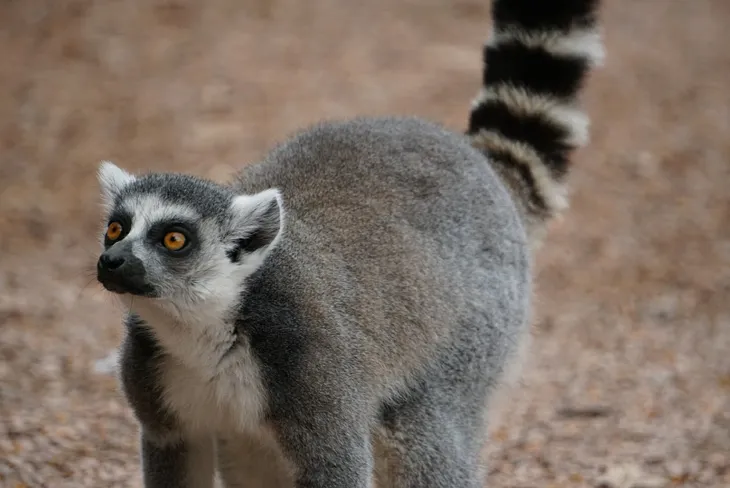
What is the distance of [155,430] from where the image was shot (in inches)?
145

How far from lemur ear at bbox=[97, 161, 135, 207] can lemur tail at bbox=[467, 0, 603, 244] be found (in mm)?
1833

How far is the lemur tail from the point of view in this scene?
4.79 meters

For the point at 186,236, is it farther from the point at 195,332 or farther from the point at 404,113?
the point at 404,113

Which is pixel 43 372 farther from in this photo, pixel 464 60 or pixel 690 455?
pixel 464 60

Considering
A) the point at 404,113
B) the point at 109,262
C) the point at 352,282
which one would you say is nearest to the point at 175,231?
the point at 109,262

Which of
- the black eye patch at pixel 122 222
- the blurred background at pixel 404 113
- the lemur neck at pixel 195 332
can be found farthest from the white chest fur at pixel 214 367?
the blurred background at pixel 404 113

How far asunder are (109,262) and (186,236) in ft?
1.07

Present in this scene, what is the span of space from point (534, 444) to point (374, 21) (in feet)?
21.1

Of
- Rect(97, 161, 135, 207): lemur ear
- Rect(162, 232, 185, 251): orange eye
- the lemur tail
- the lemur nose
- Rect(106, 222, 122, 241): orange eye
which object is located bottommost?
the lemur nose

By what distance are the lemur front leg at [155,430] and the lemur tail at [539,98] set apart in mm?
1886

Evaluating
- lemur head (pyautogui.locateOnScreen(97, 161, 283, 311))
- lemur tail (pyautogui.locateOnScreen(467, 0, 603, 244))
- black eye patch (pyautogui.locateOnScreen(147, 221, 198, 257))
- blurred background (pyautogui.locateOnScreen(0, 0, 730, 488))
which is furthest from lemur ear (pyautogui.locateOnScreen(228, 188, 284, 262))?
lemur tail (pyautogui.locateOnScreen(467, 0, 603, 244))

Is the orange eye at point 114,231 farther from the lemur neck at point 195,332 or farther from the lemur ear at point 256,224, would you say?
the lemur ear at point 256,224

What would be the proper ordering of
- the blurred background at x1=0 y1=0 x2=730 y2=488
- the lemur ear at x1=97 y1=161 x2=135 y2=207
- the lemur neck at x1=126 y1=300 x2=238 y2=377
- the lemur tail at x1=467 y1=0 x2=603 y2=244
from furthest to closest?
1. the blurred background at x1=0 y1=0 x2=730 y2=488
2. the lemur tail at x1=467 y1=0 x2=603 y2=244
3. the lemur ear at x1=97 y1=161 x2=135 y2=207
4. the lemur neck at x1=126 y1=300 x2=238 y2=377

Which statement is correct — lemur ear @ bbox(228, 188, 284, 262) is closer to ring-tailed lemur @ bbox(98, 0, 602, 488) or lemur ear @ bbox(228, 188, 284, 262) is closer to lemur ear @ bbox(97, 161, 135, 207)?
ring-tailed lemur @ bbox(98, 0, 602, 488)
